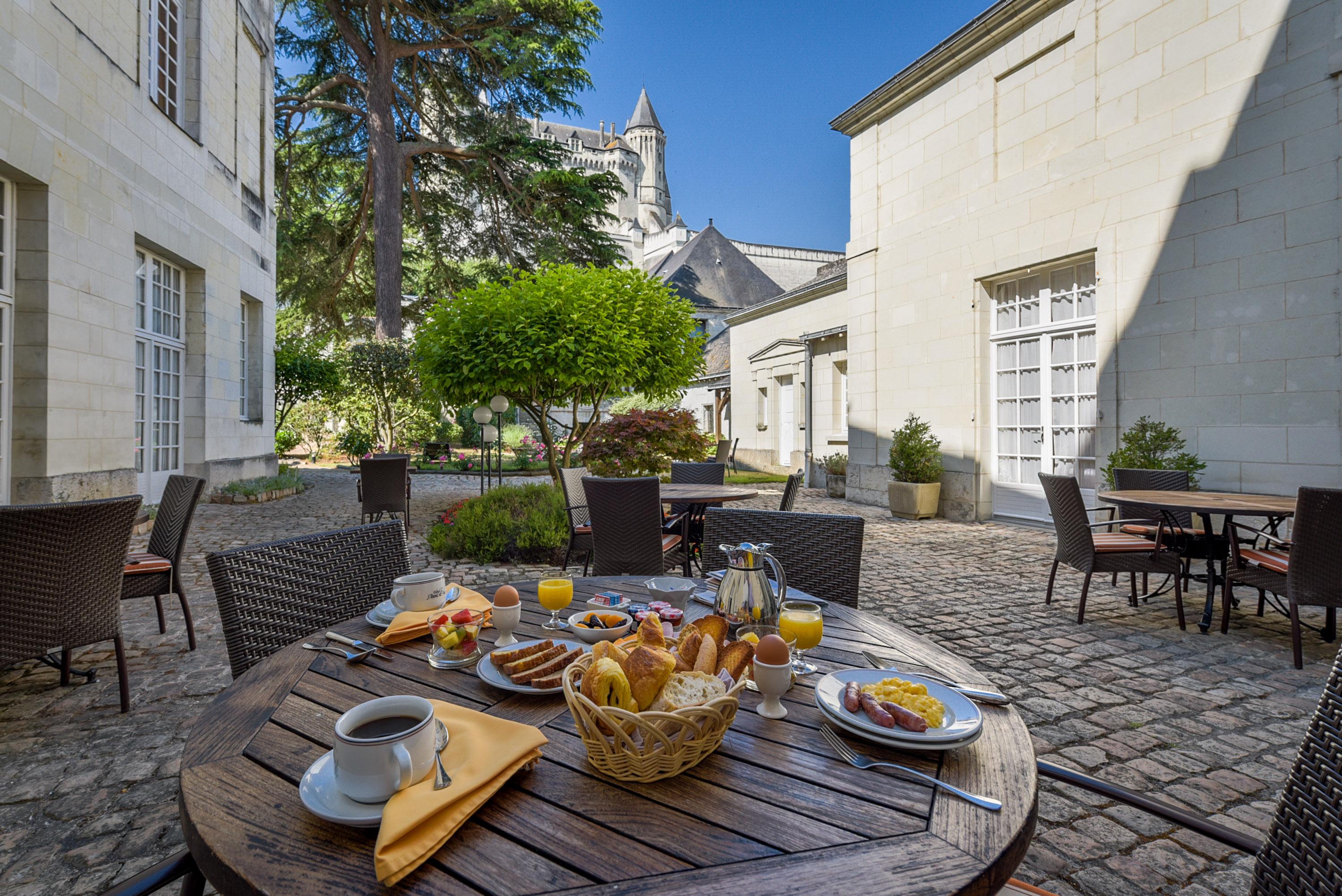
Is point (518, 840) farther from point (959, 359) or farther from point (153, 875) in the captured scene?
point (959, 359)

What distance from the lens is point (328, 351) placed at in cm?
1888

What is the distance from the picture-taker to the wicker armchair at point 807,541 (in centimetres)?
209

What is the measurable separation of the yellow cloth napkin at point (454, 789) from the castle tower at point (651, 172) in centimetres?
6069

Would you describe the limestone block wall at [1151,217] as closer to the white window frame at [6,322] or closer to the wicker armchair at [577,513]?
the wicker armchair at [577,513]

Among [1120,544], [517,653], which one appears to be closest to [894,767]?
[517,653]

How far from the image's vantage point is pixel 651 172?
5931 cm

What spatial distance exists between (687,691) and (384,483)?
6572mm

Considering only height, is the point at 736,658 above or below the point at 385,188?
below

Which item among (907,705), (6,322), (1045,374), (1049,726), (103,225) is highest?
(103,225)

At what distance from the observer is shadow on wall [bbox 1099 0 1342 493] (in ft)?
16.4

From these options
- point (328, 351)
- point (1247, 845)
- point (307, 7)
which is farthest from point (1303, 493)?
point (328, 351)

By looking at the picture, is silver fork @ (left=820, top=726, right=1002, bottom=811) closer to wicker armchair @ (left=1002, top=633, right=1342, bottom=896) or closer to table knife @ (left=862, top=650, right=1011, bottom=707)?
table knife @ (left=862, top=650, right=1011, bottom=707)

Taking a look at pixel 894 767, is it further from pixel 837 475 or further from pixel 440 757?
pixel 837 475

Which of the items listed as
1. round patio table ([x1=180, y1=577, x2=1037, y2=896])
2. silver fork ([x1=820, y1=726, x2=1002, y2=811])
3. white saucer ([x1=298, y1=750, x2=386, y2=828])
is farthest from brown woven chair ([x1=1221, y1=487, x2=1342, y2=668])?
white saucer ([x1=298, y1=750, x2=386, y2=828])
